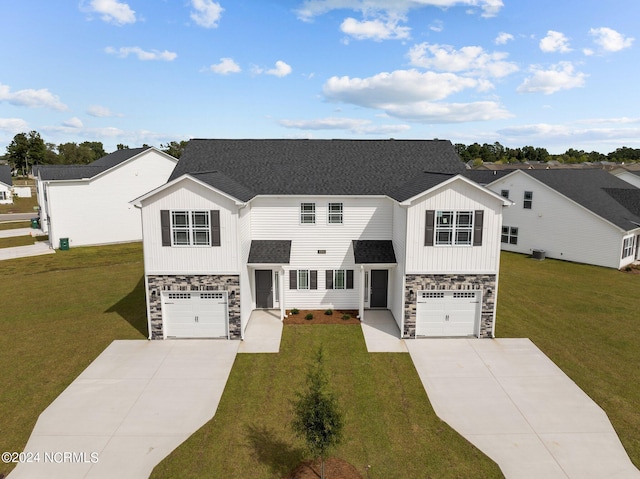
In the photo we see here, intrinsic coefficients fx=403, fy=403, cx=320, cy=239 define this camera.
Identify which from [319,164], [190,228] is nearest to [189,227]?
[190,228]

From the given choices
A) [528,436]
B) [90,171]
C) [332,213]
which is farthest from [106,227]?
[528,436]

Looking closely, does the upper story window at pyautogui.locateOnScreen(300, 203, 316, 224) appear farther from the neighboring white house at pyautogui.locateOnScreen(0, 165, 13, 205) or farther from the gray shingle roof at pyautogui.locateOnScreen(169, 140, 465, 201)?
the neighboring white house at pyautogui.locateOnScreen(0, 165, 13, 205)

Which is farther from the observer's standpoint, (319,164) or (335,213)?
(319,164)

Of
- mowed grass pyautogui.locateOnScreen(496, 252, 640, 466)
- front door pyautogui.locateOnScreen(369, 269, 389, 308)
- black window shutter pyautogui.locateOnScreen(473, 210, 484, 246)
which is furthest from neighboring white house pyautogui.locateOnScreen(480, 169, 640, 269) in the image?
front door pyautogui.locateOnScreen(369, 269, 389, 308)

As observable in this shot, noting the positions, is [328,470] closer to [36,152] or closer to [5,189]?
[5,189]

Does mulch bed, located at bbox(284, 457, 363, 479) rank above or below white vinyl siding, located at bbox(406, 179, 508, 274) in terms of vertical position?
below

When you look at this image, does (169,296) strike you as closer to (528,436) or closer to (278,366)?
(278,366)
